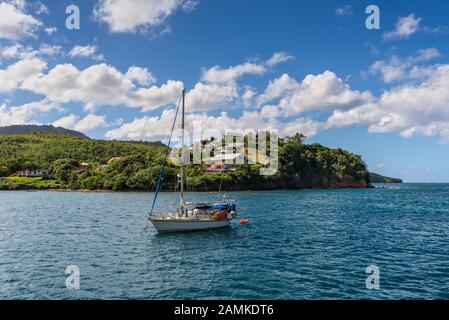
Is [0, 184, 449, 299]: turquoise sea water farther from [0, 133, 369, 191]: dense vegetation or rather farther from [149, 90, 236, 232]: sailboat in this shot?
[0, 133, 369, 191]: dense vegetation

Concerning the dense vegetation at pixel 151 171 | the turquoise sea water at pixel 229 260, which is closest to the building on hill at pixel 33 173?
the dense vegetation at pixel 151 171

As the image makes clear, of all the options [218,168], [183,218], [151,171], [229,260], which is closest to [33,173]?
[151,171]

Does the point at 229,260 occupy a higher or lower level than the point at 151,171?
lower

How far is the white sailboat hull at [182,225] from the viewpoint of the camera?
3741 cm

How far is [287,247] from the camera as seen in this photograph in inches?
1224

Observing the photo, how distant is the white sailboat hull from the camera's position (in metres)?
37.4

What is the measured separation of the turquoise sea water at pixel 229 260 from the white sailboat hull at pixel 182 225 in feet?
3.40

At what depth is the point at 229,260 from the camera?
2697cm

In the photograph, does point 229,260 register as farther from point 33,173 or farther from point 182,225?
point 33,173

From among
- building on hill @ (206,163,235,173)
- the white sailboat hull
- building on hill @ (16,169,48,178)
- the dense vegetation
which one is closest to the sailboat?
the white sailboat hull

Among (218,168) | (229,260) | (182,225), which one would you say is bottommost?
(229,260)

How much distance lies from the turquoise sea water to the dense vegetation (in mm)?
79559

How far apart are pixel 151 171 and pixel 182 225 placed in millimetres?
91024
